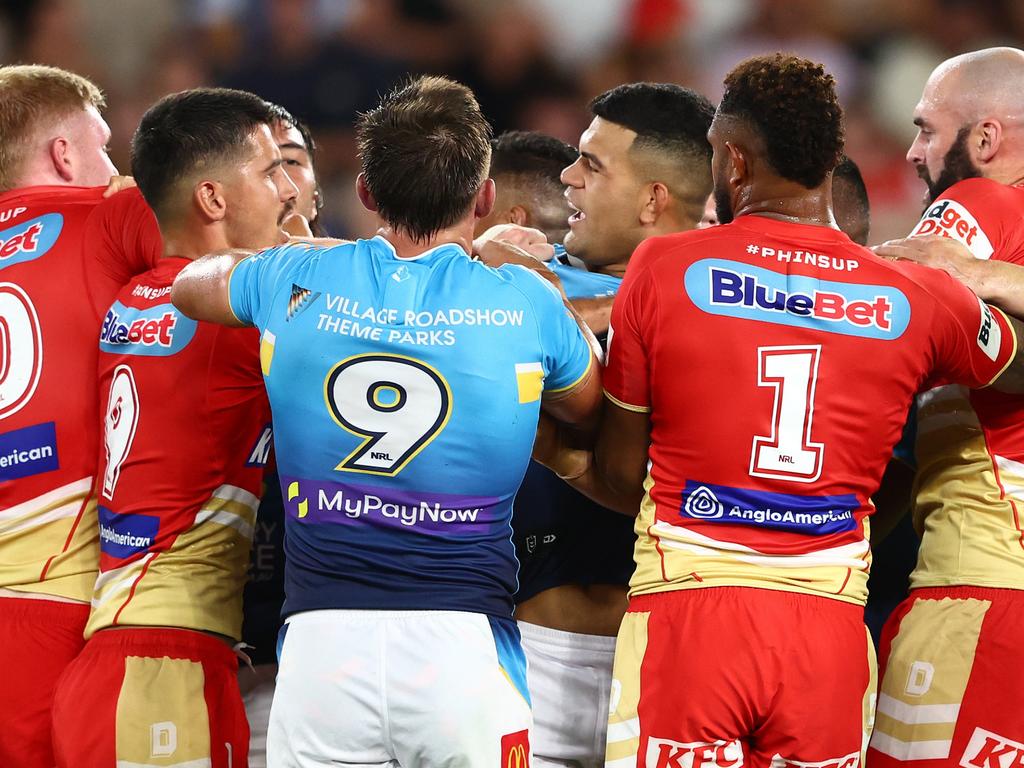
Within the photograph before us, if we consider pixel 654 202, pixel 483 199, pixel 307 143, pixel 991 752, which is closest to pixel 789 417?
pixel 483 199

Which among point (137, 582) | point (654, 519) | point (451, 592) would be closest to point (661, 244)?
point (654, 519)

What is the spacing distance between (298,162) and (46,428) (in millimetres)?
1529

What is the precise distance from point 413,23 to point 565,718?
618 cm

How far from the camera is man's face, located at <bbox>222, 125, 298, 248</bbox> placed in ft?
12.6

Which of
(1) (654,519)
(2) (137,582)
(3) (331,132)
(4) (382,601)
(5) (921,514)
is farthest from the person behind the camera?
(3) (331,132)

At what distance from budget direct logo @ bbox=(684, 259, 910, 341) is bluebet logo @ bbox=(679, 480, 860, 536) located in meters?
0.44

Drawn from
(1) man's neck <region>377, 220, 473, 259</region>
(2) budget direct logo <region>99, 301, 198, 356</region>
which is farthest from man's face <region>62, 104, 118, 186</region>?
(1) man's neck <region>377, 220, 473, 259</region>

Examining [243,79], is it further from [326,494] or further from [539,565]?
[326,494]

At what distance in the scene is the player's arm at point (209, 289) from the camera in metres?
3.29

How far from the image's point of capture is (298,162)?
192 inches

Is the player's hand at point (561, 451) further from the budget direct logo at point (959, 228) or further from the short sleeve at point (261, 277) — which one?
the budget direct logo at point (959, 228)

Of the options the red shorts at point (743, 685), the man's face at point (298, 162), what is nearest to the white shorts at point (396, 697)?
the red shorts at point (743, 685)

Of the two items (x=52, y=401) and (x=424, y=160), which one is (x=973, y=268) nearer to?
(x=424, y=160)

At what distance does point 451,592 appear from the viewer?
3008mm
